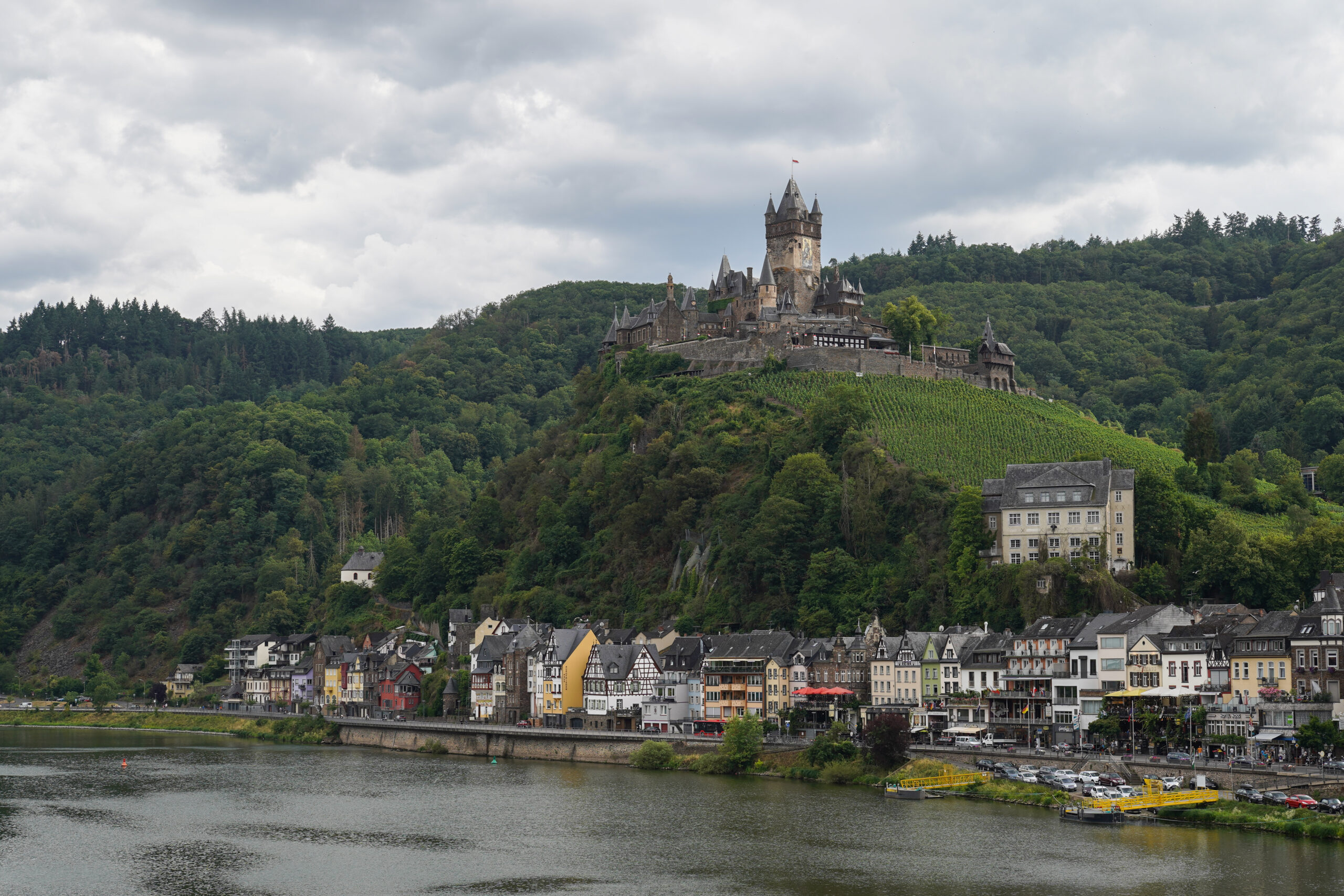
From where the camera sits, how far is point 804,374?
13638cm

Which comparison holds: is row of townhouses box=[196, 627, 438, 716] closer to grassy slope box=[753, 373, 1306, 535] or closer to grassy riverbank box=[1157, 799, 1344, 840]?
grassy slope box=[753, 373, 1306, 535]

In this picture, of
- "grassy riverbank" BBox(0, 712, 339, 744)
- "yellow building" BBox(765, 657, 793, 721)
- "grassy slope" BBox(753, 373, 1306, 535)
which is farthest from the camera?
"grassy riverbank" BBox(0, 712, 339, 744)

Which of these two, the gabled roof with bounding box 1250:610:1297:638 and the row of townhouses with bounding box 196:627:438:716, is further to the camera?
the row of townhouses with bounding box 196:627:438:716

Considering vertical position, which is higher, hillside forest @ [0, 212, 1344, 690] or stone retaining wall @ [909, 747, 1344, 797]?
hillside forest @ [0, 212, 1344, 690]

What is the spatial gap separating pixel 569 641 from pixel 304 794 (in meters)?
30.1

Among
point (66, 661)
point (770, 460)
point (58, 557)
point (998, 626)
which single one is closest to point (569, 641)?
point (770, 460)

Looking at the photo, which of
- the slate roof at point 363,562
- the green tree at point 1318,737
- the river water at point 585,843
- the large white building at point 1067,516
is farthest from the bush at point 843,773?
the slate roof at point 363,562

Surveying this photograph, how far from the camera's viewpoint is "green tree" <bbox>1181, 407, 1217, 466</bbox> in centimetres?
11669

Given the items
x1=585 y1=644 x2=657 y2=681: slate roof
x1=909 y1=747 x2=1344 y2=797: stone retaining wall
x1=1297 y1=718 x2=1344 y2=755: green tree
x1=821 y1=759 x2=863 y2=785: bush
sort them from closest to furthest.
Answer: x1=909 y1=747 x2=1344 y2=797: stone retaining wall → x1=1297 y1=718 x2=1344 y2=755: green tree → x1=821 y1=759 x2=863 y2=785: bush → x1=585 y1=644 x2=657 y2=681: slate roof

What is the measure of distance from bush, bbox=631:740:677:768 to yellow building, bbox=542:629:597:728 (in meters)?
17.2

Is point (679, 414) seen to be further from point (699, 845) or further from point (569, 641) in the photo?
point (699, 845)

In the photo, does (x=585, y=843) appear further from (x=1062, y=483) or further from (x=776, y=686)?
(x=1062, y=483)

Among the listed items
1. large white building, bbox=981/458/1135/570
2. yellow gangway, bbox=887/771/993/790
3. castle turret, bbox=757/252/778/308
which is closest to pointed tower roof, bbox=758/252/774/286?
castle turret, bbox=757/252/778/308

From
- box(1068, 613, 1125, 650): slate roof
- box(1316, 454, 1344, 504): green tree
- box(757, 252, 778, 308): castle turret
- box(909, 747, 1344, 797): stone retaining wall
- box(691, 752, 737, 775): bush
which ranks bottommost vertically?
box(691, 752, 737, 775): bush
